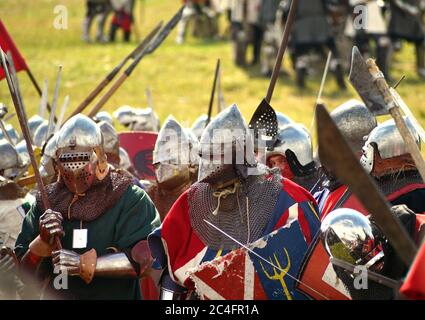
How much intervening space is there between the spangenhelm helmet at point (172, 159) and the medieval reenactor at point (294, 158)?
1.89 ft

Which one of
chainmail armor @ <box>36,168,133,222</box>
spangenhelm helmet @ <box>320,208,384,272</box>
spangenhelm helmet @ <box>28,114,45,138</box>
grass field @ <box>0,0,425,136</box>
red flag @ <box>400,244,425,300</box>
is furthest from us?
grass field @ <box>0,0,425,136</box>

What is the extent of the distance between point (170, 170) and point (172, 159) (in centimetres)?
8

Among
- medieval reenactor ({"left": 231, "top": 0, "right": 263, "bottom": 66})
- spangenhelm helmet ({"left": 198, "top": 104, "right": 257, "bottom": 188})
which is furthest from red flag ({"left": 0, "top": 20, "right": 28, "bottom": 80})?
medieval reenactor ({"left": 231, "top": 0, "right": 263, "bottom": 66})

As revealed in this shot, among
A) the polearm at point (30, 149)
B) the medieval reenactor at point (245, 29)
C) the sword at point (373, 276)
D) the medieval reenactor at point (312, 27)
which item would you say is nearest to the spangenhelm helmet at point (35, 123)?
the polearm at point (30, 149)

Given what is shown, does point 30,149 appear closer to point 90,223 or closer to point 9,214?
point 90,223

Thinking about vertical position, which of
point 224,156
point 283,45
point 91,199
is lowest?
point 91,199

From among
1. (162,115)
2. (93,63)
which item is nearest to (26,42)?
(93,63)

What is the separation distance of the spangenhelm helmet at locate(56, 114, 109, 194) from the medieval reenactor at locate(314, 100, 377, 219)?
4.67ft

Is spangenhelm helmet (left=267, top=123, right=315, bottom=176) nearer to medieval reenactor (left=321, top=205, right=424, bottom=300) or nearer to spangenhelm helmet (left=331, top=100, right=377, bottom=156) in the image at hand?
spangenhelm helmet (left=331, top=100, right=377, bottom=156)

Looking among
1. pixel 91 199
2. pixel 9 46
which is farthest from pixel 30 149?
pixel 9 46

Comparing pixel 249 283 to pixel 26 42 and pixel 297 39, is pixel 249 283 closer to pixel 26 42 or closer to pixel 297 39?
pixel 297 39

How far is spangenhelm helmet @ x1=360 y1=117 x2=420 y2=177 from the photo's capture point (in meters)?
Result: 7.35

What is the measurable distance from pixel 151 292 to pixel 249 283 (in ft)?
4.96

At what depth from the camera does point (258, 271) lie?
6414mm
